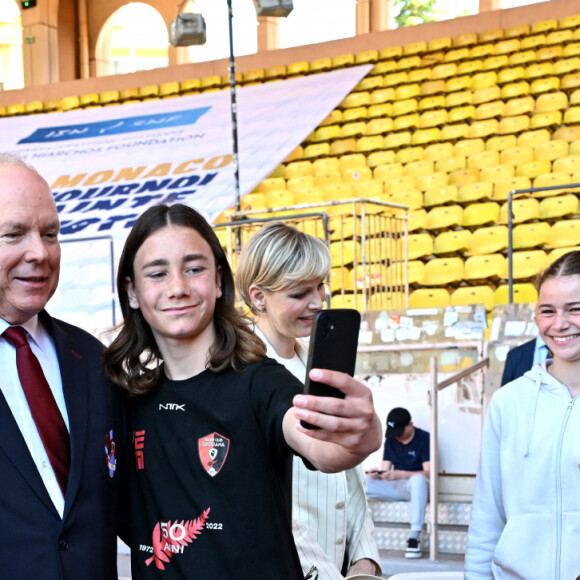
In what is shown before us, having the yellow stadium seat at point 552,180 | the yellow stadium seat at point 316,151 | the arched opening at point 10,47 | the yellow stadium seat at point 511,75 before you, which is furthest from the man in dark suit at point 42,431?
the arched opening at point 10,47

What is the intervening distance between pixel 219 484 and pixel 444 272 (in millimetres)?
7557

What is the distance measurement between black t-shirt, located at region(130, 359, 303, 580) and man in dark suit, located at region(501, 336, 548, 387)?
244 cm

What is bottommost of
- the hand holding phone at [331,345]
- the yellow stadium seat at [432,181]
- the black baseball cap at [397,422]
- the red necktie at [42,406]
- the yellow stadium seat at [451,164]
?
the black baseball cap at [397,422]

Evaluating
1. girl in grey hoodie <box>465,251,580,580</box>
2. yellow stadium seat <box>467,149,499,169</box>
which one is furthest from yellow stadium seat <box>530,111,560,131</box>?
girl in grey hoodie <box>465,251,580,580</box>

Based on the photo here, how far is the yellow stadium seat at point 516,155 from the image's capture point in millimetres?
10516

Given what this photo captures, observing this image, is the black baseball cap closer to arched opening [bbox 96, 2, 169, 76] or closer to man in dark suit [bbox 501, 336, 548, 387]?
man in dark suit [bbox 501, 336, 548, 387]

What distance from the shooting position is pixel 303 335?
232 centimetres

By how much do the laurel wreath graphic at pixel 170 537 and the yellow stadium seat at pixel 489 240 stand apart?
7807mm

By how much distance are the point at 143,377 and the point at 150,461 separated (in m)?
0.17

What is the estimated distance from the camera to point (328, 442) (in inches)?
51.7

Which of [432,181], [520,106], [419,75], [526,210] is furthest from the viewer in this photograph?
[419,75]

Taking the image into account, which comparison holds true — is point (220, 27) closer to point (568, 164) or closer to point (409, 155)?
point (409, 155)

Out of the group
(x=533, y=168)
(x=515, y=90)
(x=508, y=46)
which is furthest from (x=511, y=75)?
(x=533, y=168)

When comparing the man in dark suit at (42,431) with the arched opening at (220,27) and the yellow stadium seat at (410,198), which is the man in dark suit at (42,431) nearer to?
the yellow stadium seat at (410,198)
